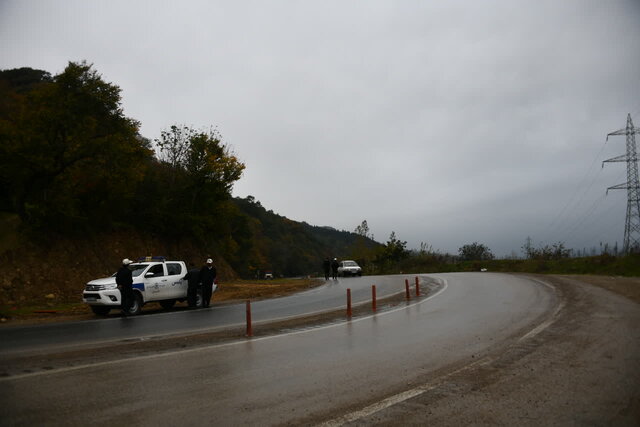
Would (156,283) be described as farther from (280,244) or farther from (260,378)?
(280,244)

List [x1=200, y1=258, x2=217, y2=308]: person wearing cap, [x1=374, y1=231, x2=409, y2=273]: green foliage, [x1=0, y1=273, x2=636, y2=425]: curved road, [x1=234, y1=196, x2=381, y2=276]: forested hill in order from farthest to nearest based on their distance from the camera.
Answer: [x1=234, y1=196, x2=381, y2=276]: forested hill < [x1=374, y1=231, x2=409, y2=273]: green foliage < [x1=200, y1=258, x2=217, y2=308]: person wearing cap < [x1=0, y1=273, x2=636, y2=425]: curved road

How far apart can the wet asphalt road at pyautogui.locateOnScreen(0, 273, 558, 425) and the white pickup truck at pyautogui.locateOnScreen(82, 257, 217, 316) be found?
864cm

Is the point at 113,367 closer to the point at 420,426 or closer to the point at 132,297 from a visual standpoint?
the point at 420,426

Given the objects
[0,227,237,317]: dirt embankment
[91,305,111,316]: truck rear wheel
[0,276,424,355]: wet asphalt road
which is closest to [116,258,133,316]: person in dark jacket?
[0,276,424,355]: wet asphalt road

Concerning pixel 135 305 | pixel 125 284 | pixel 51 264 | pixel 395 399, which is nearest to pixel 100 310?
pixel 135 305

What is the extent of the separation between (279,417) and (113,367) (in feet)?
12.6

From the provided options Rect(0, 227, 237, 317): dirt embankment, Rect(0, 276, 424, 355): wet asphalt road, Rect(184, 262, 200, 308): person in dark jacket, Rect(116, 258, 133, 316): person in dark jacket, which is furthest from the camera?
Rect(0, 227, 237, 317): dirt embankment

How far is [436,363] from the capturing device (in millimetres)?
7699

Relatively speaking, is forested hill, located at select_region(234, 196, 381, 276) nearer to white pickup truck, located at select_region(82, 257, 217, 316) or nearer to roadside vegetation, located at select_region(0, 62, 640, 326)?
roadside vegetation, located at select_region(0, 62, 640, 326)

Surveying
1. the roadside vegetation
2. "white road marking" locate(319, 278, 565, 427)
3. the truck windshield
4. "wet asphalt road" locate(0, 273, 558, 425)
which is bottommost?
"white road marking" locate(319, 278, 565, 427)

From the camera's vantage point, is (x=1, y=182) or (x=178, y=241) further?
(x=178, y=241)

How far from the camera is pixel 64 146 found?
2500 centimetres

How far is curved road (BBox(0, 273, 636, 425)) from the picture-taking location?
5.25 m

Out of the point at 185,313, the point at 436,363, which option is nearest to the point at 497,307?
the point at 436,363
